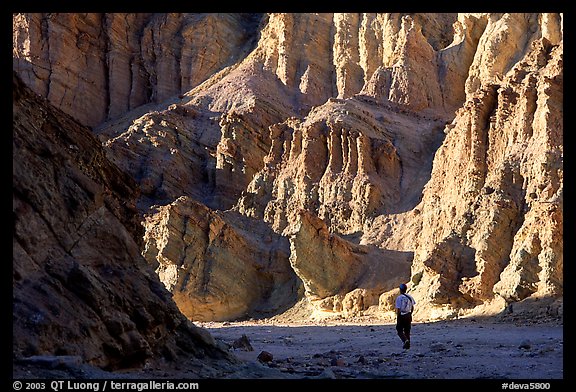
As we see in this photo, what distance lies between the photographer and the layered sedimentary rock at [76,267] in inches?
328

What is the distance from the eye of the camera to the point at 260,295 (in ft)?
113

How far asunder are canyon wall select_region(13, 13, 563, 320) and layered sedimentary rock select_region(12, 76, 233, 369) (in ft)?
37.3

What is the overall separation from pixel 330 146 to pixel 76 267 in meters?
29.0

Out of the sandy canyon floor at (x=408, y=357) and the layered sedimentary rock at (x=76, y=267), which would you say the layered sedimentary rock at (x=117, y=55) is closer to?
the sandy canyon floor at (x=408, y=357)

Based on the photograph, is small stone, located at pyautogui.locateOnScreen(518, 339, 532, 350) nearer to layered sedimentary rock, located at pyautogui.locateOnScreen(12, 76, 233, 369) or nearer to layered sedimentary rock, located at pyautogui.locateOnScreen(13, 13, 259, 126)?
layered sedimentary rock, located at pyautogui.locateOnScreen(12, 76, 233, 369)

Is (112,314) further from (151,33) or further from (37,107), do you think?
(151,33)

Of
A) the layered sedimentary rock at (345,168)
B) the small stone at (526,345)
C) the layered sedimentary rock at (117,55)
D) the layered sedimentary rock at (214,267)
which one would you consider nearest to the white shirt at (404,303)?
the small stone at (526,345)

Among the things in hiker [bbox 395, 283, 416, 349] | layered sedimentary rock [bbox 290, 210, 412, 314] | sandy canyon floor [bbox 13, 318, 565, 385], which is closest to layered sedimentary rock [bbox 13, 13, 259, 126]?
layered sedimentary rock [bbox 290, 210, 412, 314]

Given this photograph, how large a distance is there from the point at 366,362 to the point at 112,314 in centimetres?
430

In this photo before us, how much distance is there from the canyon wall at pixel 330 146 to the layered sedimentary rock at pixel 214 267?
69mm

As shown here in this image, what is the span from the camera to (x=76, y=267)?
350 inches

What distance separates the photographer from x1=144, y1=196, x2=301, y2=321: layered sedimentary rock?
3328 cm

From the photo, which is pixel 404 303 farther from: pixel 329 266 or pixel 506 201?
pixel 329 266
